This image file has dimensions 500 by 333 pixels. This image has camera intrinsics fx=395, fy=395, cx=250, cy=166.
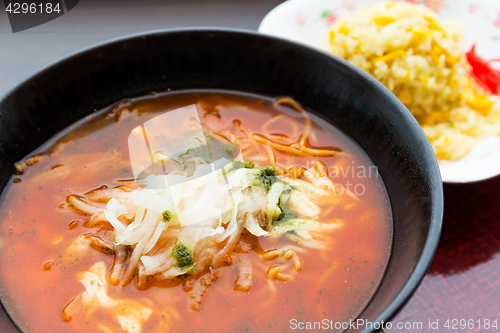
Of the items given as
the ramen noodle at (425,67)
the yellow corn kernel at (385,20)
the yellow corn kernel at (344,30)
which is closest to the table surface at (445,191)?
the ramen noodle at (425,67)

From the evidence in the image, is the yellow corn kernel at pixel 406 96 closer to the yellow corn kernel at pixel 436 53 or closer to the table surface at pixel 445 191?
the yellow corn kernel at pixel 436 53

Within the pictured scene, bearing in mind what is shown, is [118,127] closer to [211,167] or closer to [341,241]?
[211,167]

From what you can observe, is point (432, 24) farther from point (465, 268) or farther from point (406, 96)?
point (465, 268)

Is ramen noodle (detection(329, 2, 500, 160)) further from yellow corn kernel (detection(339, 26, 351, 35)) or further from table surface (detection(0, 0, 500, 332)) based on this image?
table surface (detection(0, 0, 500, 332))

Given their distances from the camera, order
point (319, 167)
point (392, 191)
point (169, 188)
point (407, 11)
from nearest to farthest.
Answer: point (169, 188) < point (392, 191) < point (319, 167) < point (407, 11)

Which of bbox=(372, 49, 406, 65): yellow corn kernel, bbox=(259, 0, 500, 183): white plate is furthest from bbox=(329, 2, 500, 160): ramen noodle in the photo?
bbox=(259, 0, 500, 183): white plate

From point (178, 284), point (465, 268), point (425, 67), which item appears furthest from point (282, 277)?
point (425, 67)

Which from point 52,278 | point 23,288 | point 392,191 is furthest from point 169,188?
point 392,191

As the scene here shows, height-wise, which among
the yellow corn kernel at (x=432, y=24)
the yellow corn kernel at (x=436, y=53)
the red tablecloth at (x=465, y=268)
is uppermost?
the yellow corn kernel at (x=432, y=24)
